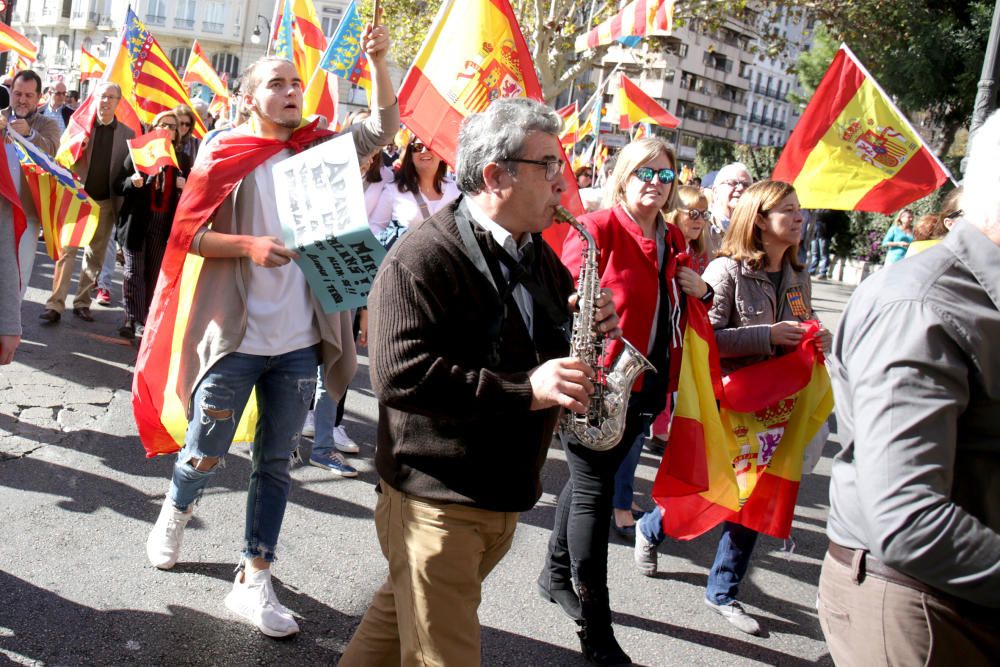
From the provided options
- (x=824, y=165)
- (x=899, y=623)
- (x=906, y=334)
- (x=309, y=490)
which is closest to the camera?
(x=906, y=334)

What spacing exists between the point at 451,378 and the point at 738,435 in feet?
7.77

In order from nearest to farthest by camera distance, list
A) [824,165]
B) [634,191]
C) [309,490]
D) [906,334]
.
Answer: [906,334] → [634,191] → [309,490] → [824,165]

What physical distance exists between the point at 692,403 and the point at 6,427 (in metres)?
3.95

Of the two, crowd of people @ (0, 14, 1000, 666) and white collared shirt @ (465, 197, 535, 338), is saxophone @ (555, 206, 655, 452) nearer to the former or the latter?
crowd of people @ (0, 14, 1000, 666)

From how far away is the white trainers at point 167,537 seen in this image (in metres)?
3.95

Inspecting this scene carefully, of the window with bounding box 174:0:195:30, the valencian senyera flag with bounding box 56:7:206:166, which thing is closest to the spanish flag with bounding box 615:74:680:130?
the valencian senyera flag with bounding box 56:7:206:166

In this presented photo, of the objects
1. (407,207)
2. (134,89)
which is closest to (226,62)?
(134,89)

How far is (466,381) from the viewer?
2301 millimetres

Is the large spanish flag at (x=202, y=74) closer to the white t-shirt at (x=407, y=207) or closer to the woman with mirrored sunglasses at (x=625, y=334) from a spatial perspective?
the white t-shirt at (x=407, y=207)

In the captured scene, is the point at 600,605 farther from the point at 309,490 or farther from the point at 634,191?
the point at 309,490

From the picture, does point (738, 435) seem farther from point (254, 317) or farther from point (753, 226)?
point (254, 317)

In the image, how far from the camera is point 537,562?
4.60 metres

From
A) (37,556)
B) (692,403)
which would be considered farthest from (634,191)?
(37,556)

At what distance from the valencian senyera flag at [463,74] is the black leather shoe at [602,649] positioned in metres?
1.79
